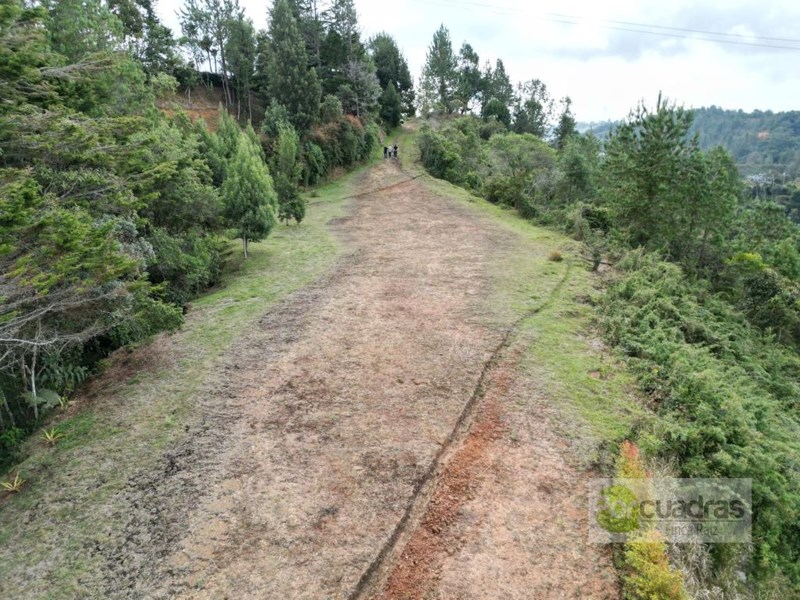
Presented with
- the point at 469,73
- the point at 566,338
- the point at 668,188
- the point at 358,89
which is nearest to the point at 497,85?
the point at 469,73

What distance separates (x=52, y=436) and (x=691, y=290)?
63.6ft

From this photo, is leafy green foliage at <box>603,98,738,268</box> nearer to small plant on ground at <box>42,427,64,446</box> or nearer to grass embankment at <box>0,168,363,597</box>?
grass embankment at <box>0,168,363,597</box>

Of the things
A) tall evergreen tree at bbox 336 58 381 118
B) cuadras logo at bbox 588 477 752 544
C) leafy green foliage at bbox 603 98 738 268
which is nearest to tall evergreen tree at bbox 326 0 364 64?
tall evergreen tree at bbox 336 58 381 118

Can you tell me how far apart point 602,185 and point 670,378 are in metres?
19.7

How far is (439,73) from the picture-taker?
193 feet

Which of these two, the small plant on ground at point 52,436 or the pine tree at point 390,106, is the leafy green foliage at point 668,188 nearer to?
the small plant on ground at point 52,436

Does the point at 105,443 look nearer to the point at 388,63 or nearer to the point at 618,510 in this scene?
the point at 618,510

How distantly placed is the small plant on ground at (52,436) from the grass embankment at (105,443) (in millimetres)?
68

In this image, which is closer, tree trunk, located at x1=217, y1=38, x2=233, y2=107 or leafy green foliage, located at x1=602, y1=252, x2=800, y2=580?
leafy green foliage, located at x1=602, y1=252, x2=800, y2=580

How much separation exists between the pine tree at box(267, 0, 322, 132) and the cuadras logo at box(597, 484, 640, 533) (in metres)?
31.1

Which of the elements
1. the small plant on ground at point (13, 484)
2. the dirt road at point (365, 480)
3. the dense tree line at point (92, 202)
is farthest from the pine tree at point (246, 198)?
the small plant on ground at point (13, 484)

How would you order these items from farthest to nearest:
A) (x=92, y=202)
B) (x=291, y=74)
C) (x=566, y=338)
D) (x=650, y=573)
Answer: (x=291, y=74), (x=566, y=338), (x=92, y=202), (x=650, y=573)

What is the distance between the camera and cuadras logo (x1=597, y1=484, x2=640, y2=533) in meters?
6.44

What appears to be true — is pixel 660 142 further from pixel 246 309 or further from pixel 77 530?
pixel 77 530
